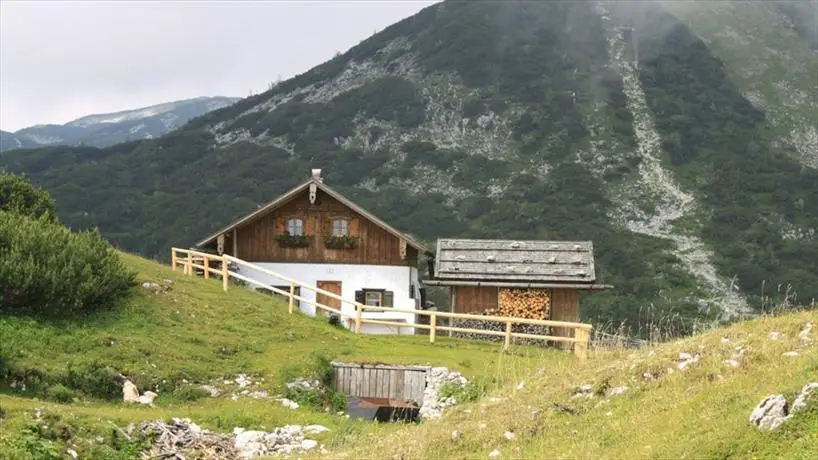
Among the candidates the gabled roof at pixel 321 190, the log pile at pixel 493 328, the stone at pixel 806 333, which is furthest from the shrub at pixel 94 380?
the gabled roof at pixel 321 190

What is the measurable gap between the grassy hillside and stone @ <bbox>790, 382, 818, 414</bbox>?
9.71m

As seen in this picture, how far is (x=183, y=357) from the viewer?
21.9 metres

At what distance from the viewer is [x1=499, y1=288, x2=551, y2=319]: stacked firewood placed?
3419cm

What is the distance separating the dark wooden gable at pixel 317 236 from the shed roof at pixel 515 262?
146 inches

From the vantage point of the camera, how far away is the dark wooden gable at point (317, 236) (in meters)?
38.7

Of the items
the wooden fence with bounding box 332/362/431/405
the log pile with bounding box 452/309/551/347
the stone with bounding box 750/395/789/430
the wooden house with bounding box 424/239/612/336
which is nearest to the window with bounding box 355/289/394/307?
the wooden house with bounding box 424/239/612/336

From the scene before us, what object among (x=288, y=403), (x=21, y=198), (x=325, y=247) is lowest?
(x=288, y=403)

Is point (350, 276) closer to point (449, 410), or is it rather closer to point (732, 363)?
point (449, 410)

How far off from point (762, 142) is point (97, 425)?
397 ft

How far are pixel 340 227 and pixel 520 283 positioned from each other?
408 inches

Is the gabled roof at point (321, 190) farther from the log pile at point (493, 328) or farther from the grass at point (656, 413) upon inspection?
the grass at point (656, 413)

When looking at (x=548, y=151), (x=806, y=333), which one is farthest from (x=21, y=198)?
(x=548, y=151)

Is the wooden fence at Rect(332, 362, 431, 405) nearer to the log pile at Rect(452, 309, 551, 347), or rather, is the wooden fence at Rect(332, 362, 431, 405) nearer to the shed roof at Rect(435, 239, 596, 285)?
the log pile at Rect(452, 309, 551, 347)

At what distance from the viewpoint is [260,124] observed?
132 meters
